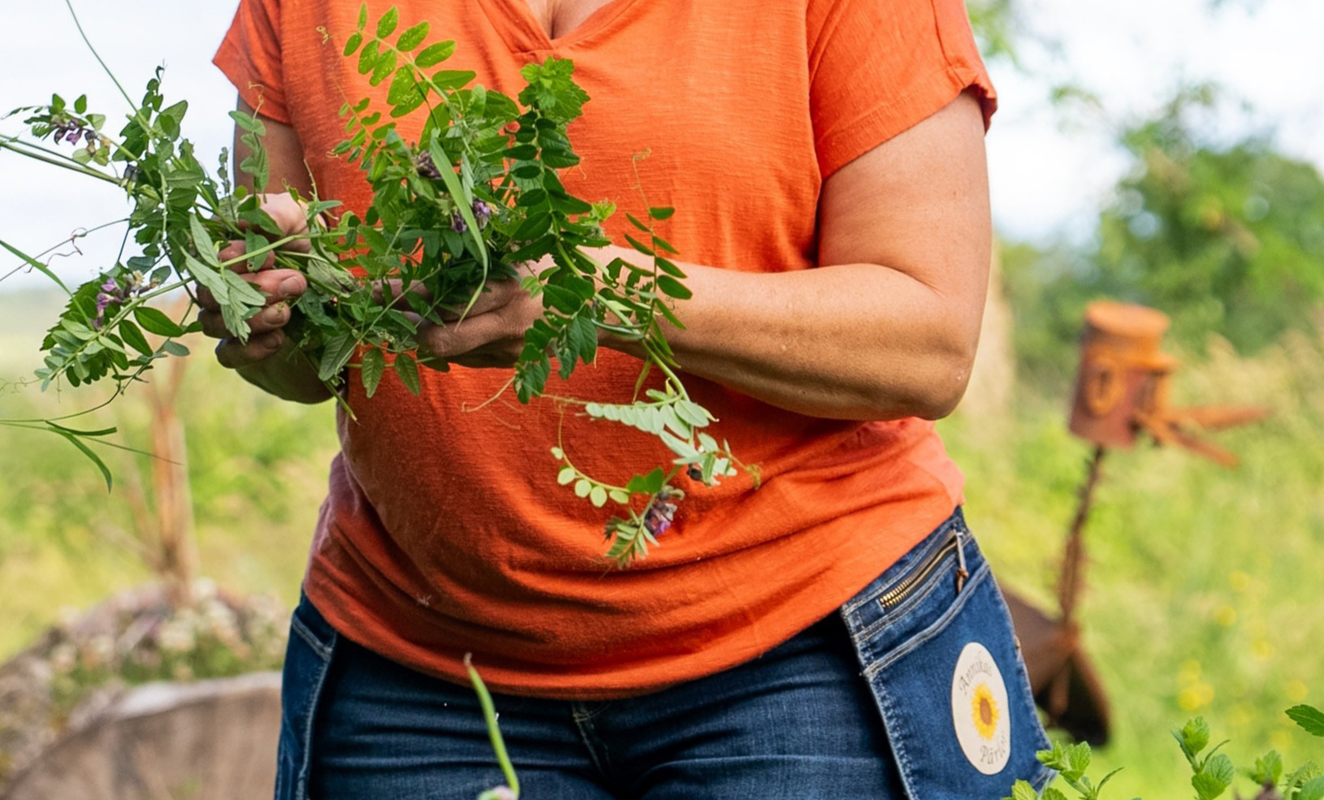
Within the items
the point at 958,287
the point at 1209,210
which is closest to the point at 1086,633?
the point at 1209,210

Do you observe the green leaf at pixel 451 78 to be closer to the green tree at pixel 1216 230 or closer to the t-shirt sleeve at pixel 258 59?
the t-shirt sleeve at pixel 258 59

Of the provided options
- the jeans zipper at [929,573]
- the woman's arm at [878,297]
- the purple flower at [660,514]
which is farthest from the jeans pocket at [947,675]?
the purple flower at [660,514]

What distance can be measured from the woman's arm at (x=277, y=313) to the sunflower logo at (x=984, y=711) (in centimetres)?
68

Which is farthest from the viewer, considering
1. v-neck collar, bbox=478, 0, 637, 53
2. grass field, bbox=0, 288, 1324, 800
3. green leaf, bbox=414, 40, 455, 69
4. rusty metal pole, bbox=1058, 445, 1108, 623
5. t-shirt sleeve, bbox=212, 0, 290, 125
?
grass field, bbox=0, 288, 1324, 800

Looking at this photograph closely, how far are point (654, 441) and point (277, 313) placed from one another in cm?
37

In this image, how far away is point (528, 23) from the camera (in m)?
1.20

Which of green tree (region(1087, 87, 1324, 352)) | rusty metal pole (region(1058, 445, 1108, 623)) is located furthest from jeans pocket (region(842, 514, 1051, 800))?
green tree (region(1087, 87, 1324, 352))

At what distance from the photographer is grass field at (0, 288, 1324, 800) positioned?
4043mm

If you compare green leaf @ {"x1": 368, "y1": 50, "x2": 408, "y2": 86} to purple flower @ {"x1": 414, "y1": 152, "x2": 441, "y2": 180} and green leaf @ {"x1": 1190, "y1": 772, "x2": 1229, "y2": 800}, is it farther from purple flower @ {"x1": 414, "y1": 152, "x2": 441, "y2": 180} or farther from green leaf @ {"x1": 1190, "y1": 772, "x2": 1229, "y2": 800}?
green leaf @ {"x1": 1190, "y1": 772, "x2": 1229, "y2": 800}

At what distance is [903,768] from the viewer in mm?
1184

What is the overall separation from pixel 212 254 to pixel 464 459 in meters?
0.38

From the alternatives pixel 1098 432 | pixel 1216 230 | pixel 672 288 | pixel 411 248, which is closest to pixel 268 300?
pixel 411 248

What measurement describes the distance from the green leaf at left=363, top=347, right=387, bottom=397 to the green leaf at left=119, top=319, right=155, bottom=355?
0.15 m

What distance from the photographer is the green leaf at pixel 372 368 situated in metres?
0.97
